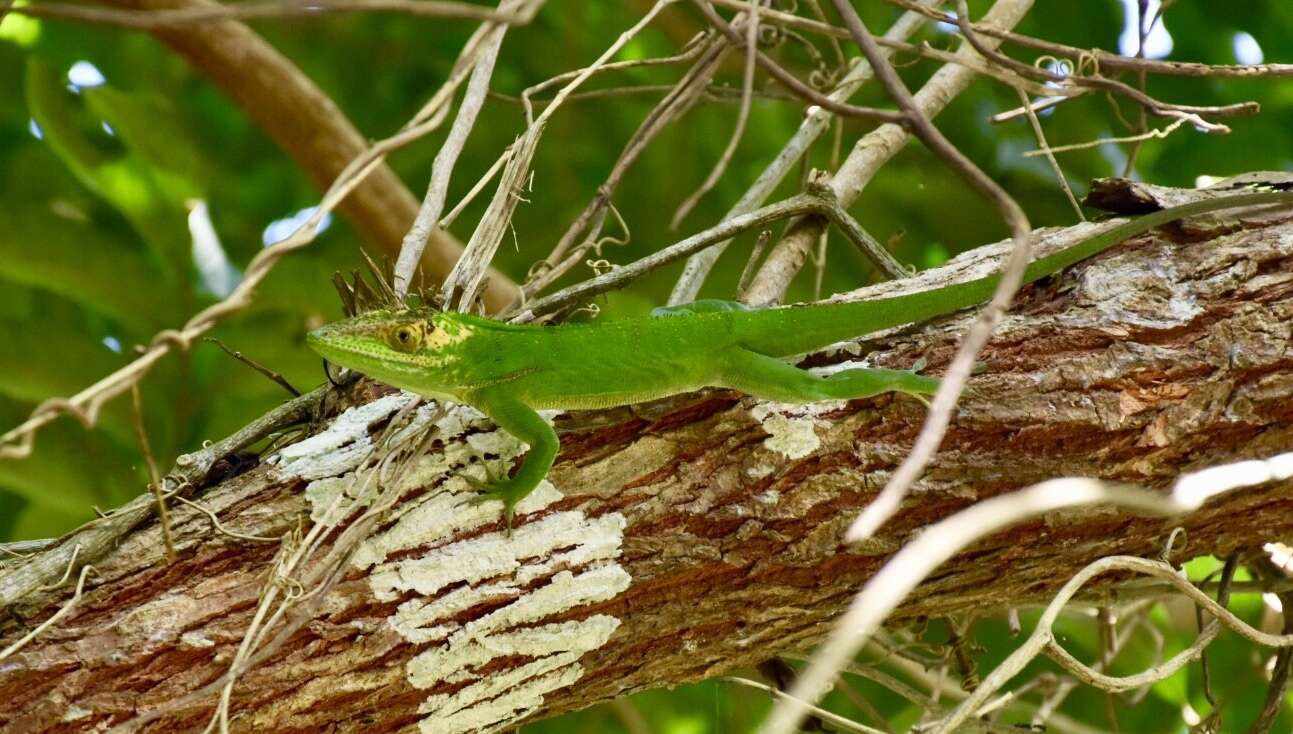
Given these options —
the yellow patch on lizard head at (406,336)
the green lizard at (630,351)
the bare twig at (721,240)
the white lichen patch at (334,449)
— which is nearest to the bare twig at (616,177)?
the bare twig at (721,240)

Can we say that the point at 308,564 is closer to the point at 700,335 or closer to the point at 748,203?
the point at 700,335

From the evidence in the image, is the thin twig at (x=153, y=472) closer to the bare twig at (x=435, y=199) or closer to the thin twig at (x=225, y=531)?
the thin twig at (x=225, y=531)

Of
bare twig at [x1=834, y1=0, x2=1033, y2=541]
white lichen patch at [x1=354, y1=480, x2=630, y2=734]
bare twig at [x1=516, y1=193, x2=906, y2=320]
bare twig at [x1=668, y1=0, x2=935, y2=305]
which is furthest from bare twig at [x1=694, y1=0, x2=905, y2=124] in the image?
bare twig at [x1=668, y1=0, x2=935, y2=305]

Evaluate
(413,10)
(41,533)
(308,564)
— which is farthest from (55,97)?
(413,10)

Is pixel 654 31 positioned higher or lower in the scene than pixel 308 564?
higher

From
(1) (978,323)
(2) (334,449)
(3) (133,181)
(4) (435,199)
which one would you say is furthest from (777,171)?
(3) (133,181)

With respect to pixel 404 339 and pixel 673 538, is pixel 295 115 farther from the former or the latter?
pixel 673 538

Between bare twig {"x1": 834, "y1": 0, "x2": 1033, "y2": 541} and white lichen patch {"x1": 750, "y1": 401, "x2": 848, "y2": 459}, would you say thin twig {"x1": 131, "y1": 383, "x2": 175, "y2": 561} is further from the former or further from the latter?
white lichen patch {"x1": 750, "y1": 401, "x2": 848, "y2": 459}
